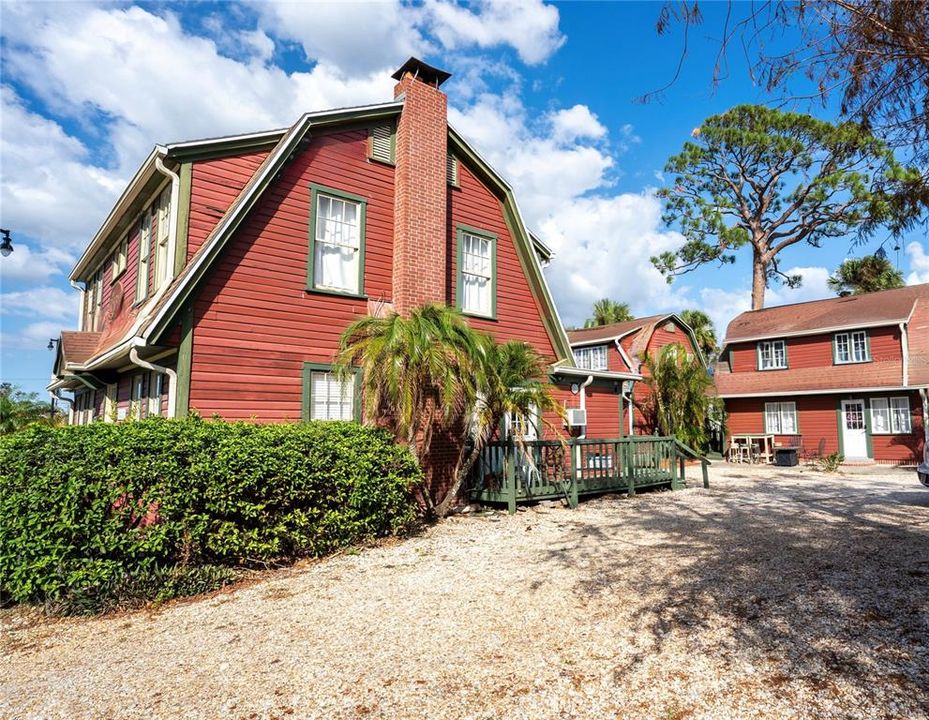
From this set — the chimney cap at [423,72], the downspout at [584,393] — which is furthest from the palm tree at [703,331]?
the chimney cap at [423,72]

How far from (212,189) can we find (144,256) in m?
2.38

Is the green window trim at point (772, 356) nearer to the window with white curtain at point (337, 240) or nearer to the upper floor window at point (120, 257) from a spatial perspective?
the window with white curtain at point (337, 240)

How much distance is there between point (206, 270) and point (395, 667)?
248 inches

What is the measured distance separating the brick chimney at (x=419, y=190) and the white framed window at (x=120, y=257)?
5742 mm

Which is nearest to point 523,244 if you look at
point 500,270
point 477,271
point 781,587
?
point 500,270

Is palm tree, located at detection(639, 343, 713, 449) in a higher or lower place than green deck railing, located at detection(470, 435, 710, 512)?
higher

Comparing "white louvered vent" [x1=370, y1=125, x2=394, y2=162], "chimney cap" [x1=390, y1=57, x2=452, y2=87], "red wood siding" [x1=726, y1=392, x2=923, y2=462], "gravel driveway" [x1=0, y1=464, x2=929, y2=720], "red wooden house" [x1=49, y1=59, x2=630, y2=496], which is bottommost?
"gravel driveway" [x1=0, y1=464, x2=929, y2=720]

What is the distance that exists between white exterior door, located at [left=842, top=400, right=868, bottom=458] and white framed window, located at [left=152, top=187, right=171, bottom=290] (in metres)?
23.6

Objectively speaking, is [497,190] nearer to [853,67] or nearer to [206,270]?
[206,270]

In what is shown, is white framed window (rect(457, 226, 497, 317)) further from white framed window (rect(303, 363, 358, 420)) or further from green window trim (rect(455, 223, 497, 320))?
white framed window (rect(303, 363, 358, 420))

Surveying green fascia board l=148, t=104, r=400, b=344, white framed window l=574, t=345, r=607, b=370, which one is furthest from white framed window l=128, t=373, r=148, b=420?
white framed window l=574, t=345, r=607, b=370

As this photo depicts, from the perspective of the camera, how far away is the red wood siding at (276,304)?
8438 millimetres

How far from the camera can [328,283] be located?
9844 millimetres

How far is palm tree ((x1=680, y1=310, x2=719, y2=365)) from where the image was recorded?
105 feet
